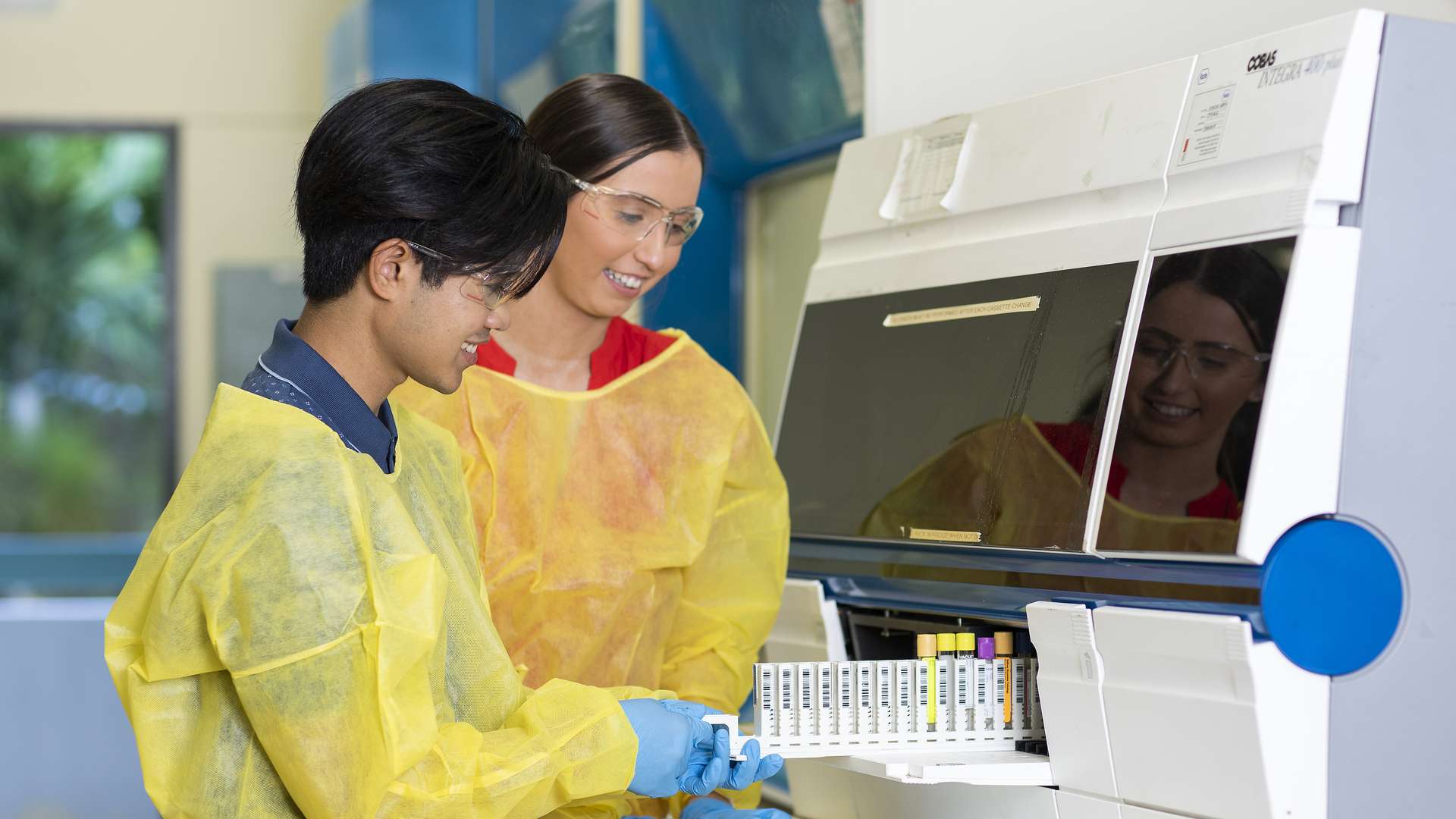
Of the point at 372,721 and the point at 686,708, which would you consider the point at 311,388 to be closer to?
the point at 372,721

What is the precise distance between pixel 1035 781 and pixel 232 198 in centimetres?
497

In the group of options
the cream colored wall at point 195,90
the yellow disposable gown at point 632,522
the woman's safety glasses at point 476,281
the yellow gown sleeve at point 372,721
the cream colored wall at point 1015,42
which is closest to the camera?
the yellow gown sleeve at point 372,721

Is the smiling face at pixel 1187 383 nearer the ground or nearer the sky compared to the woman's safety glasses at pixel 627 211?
nearer the ground

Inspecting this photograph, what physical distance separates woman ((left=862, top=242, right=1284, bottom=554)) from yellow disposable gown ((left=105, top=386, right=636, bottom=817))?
1.73 ft

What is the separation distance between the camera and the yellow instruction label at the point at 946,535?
1629 millimetres

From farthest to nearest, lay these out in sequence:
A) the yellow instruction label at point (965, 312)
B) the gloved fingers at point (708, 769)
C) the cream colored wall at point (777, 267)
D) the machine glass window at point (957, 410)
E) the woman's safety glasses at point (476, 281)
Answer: the cream colored wall at point (777, 267), the yellow instruction label at point (965, 312), the machine glass window at point (957, 410), the gloved fingers at point (708, 769), the woman's safety glasses at point (476, 281)

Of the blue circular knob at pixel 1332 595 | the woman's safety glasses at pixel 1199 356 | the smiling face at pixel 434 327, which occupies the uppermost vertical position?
the woman's safety glasses at pixel 1199 356

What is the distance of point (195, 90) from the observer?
5832 millimetres

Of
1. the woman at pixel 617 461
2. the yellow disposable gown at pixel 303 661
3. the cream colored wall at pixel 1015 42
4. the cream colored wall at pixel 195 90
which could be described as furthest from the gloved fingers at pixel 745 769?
the cream colored wall at pixel 195 90

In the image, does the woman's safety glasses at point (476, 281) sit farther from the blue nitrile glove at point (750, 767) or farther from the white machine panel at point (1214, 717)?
the white machine panel at point (1214, 717)

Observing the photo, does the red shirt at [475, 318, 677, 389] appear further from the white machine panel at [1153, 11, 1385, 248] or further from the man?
the white machine panel at [1153, 11, 1385, 248]

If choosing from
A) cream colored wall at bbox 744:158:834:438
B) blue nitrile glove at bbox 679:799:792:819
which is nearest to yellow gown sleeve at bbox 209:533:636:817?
blue nitrile glove at bbox 679:799:792:819

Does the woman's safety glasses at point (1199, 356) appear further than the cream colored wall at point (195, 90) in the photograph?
No

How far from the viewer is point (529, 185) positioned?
1.33 m
